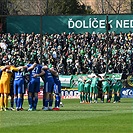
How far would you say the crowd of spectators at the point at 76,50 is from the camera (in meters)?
51.5

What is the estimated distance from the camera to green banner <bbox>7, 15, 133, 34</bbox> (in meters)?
53.6

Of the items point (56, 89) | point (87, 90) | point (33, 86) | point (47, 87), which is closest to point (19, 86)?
point (33, 86)

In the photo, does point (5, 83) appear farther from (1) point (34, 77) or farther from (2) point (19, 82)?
(1) point (34, 77)

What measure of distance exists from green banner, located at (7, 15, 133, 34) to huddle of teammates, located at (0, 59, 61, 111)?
24049mm

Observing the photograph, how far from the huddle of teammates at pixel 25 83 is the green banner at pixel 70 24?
2405 cm

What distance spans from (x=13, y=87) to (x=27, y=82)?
731 millimetres

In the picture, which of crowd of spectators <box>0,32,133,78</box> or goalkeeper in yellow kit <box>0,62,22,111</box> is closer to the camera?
goalkeeper in yellow kit <box>0,62,22,111</box>

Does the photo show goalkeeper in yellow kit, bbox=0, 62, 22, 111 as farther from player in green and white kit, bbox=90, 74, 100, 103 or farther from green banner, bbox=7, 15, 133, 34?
green banner, bbox=7, 15, 133, 34

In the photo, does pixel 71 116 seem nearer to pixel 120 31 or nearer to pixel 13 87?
pixel 13 87

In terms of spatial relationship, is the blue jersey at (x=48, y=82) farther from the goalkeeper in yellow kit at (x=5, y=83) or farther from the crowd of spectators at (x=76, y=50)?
the crowd of spectators at (x=76, y=50)

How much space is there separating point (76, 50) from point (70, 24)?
8.13ft

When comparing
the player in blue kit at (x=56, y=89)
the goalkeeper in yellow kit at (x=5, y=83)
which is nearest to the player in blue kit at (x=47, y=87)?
the player in blue kit at (x=56, y=89)

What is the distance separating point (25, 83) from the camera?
29656mm

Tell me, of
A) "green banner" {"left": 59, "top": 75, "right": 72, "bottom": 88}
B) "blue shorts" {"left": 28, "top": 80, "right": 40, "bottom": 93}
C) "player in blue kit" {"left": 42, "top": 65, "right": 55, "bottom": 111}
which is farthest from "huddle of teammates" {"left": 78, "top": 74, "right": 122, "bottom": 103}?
"blue shorts" {"left": 28, "top": 80, "right": 40, "bottom": 93}
